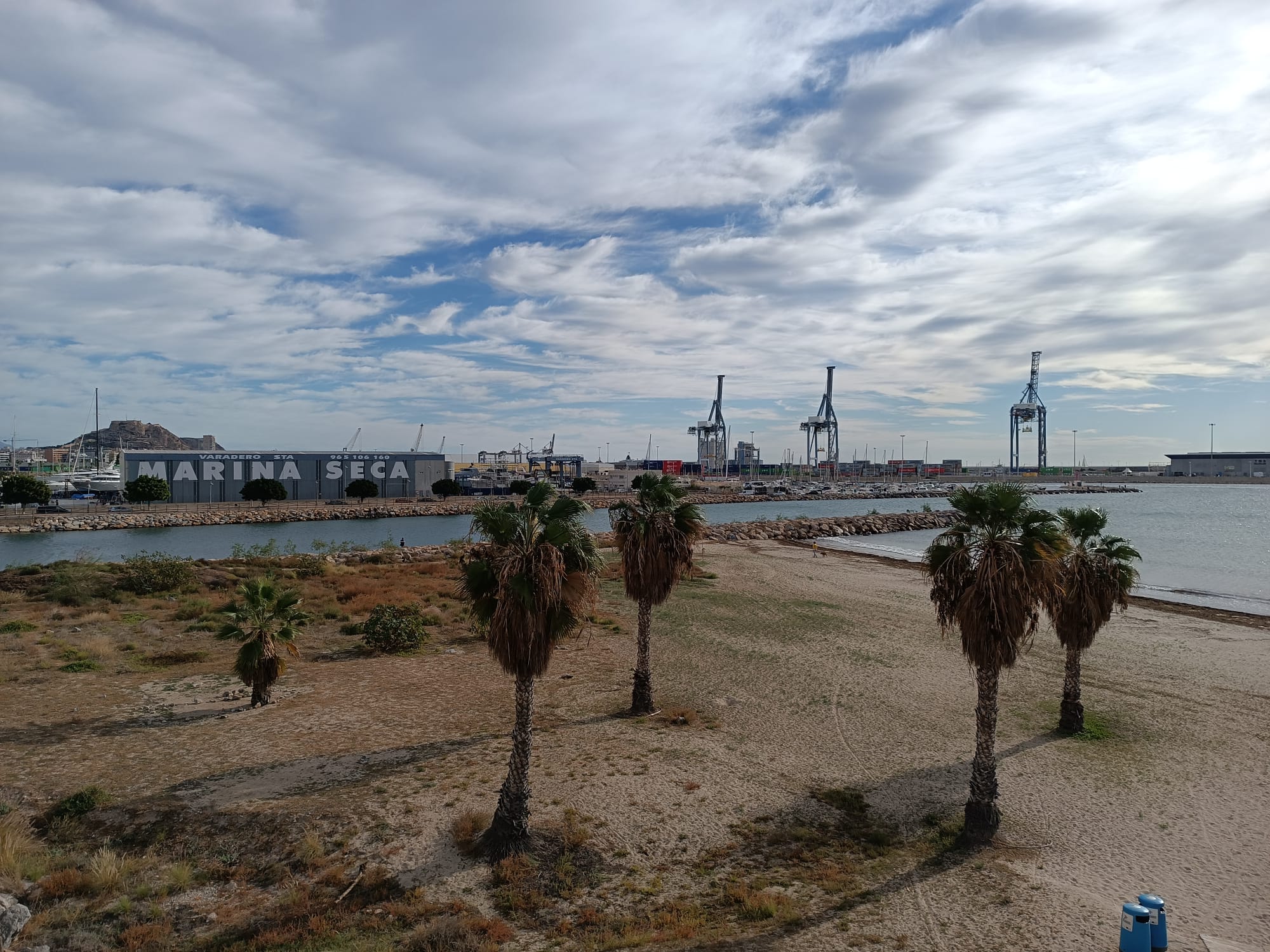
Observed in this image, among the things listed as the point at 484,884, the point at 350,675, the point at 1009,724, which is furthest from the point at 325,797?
the point at 1009,724

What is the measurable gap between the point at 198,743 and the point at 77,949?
6568 mm

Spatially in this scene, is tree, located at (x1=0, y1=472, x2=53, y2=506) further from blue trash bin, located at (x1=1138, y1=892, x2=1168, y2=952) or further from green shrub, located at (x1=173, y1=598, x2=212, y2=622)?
blue trash bin, located at (x1=1138, y1=892, x2=1168, y2=952)

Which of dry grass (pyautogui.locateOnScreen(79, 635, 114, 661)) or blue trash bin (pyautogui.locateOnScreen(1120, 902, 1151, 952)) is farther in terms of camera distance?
dry grass (pyautogui.locateOnScreen(79, 635, 114, 661))

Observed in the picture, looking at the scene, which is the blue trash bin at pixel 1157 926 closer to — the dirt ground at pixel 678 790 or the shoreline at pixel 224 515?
the dirt ground at pixel 678 790

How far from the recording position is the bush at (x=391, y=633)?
918 inches

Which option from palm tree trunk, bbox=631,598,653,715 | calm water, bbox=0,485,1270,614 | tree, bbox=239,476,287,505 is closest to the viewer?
palm tree trunk, bbox=631,598,653,715

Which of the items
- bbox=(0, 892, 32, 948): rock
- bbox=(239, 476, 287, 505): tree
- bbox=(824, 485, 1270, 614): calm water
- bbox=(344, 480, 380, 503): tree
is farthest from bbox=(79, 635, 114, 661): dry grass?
bbox=(344, 480, 380, 503): tree

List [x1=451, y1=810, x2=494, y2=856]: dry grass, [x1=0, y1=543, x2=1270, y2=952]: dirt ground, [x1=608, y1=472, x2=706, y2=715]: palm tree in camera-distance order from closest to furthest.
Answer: [x1=0, y1=543, x2=1270, y2=952]: dirt ground → [x1=451, y1=810, x2=494, y2=856]: dry grass → [x1=608, y1=472, x2=706, y2=715]: palm tree

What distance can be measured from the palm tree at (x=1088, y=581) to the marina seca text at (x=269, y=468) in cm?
10557

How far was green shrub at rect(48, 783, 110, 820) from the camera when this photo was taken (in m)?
11.9

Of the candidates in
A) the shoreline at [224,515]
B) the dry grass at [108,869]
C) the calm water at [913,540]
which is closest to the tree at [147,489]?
the shoreline at [224,515]

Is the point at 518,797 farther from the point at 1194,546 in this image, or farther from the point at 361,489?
the point at 361,489

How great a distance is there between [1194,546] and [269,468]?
112 metres

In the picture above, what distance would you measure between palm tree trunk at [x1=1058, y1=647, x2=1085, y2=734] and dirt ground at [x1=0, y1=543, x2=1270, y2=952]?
508mm
